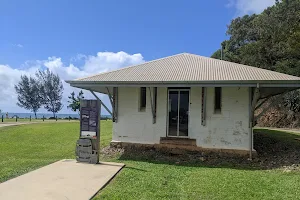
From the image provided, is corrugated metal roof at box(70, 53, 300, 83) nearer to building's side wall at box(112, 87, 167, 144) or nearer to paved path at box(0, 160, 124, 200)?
building's side wall at box(112, 87, 167, 144)

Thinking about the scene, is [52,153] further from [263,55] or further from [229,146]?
[263,55]

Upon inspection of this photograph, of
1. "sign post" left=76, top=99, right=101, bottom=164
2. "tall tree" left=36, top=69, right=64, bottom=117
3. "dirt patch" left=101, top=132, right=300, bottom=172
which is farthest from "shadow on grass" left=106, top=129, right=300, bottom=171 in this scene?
"tall tree" left=36, top=69, right=64, bottom=117

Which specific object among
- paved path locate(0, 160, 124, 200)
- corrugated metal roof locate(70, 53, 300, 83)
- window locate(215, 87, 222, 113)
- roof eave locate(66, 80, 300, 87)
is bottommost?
paved path locate(0, 160, 124, 200)

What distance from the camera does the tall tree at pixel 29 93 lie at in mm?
60594

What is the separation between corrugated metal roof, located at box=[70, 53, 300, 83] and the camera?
373 inches

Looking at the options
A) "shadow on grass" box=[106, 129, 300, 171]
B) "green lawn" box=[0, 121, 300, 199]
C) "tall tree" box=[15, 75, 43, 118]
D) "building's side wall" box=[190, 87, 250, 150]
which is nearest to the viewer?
"green lawn" box=[0, 121, 300, 199]

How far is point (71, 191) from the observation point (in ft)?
18.5

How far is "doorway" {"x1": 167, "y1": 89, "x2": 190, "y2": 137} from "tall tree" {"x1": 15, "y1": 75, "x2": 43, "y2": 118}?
5711 cm

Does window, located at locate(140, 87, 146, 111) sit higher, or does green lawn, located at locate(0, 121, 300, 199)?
window, located at locate(140, 87, 146, 111)

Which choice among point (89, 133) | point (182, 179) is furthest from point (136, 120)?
point (182, 179)

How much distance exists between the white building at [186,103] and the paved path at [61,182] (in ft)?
9.94

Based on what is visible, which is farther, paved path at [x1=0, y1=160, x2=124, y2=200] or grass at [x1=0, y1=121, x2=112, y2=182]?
grass at [x1=0, y1=121, x2=112, y2=182]

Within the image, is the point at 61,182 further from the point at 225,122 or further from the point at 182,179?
the point at 225,122

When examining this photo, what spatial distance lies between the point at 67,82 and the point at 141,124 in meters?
3.46
